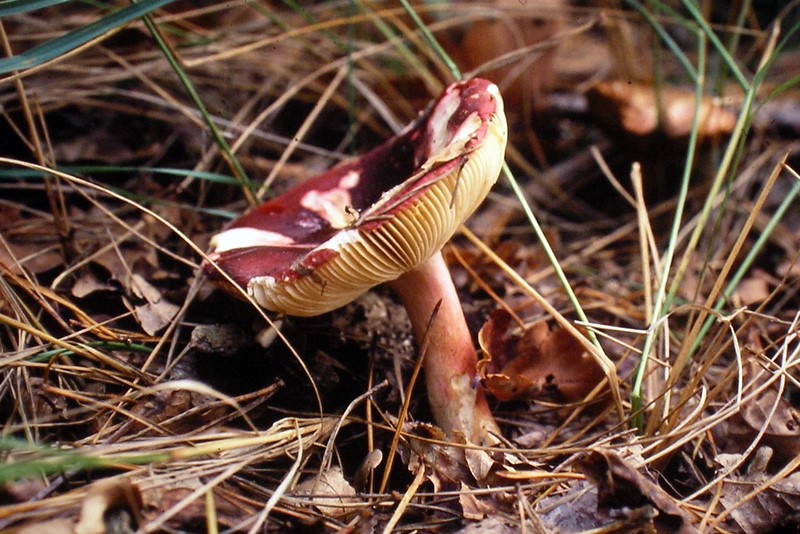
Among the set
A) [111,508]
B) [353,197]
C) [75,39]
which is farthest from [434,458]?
[75,39]

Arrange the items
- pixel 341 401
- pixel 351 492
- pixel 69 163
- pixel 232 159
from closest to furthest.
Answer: pixel 351 492 < pixel 341 401 < pixel 232 159 < pixel 69 163

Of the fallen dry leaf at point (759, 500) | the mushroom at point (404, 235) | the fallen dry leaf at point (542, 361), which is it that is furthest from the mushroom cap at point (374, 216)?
the fallen dry leaf at point (759, 500)

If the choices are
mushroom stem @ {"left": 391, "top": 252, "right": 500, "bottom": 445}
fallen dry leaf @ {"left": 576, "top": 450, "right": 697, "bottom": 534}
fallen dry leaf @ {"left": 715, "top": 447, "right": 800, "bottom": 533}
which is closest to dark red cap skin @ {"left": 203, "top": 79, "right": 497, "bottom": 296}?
mushroom stem @ {"left": 391, "top": 252, "right": 500, "bottom": 445}

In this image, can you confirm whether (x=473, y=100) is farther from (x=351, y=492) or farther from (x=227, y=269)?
(x=351, y=492)

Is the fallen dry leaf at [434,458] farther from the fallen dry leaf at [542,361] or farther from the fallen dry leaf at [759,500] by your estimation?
the fallen dry leaf at [759,500]

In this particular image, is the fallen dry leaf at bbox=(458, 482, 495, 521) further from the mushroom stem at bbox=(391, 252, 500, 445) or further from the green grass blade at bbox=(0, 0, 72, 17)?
the green grass blade at bbox=(0, 0, 72, 17)

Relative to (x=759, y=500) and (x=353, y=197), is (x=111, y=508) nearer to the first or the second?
(x=353, y=197)

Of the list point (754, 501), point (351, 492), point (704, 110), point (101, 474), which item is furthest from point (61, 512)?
point (704, 110)
